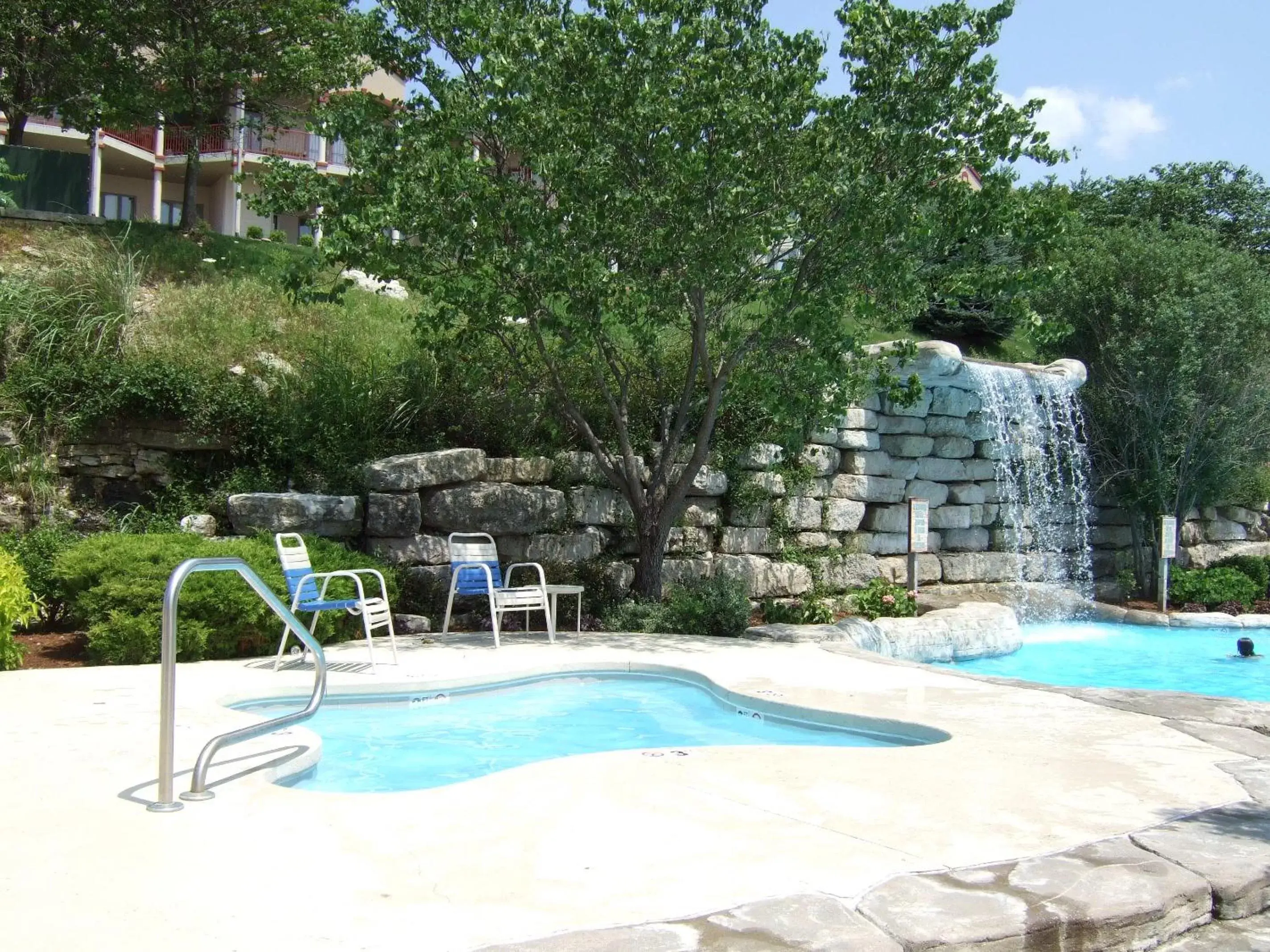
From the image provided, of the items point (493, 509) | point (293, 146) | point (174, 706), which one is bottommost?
point (174, 706)

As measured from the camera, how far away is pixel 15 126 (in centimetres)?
1656

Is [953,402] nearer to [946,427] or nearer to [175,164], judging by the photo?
[946,427]

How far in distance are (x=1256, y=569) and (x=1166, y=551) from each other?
2471 millimetres

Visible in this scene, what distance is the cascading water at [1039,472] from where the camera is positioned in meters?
14.0

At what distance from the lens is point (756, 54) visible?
8.66 m

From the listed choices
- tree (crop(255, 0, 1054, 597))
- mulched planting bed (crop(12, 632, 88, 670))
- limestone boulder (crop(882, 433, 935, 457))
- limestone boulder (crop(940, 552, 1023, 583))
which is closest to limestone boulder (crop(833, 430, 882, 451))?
limestone boulder (crop(882, 433, 935, 457))

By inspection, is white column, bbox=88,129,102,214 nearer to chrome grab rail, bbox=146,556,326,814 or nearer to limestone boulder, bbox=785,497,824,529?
limestone boulder, bbox=785,497,824,529

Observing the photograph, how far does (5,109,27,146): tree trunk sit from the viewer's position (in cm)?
1619

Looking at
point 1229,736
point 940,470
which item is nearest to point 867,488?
point 940,470

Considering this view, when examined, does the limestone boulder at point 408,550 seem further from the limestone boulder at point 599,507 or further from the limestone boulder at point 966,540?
the limestone boulder at point 966,540

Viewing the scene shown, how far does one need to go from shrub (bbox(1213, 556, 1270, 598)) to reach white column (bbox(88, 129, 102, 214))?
16.9 metres

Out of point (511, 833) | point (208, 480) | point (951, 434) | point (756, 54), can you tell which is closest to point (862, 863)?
point (511, 833)

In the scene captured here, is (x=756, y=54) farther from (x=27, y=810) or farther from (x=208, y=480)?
(x=27, y=810)

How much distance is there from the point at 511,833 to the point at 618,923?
0.83 m
